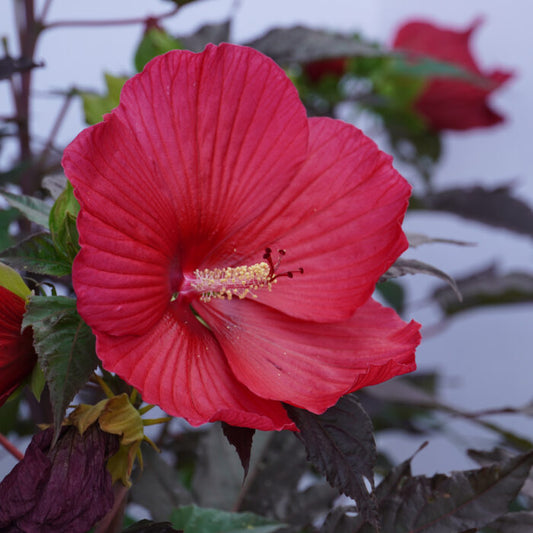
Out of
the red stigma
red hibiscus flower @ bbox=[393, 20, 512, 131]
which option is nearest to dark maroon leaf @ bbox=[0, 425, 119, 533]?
the red stigma

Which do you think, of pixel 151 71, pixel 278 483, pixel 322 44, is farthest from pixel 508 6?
pixel 151 71

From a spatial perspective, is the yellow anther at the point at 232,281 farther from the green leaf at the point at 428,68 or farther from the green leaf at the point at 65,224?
the green leaf at the point at 428,68

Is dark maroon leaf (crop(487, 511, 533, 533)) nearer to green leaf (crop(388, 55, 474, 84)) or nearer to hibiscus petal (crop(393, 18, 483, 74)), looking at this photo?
green leaf (crop(388, 55, 474, 84))

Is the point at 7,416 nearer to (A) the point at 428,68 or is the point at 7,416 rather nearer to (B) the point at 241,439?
(B) the point at 241,439

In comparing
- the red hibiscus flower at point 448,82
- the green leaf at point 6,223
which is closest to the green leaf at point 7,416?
the green leaf at point 6,223

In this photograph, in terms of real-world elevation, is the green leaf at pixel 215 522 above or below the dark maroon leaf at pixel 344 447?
below

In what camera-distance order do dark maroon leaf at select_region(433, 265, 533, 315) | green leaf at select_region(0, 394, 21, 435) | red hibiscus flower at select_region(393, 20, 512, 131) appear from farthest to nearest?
red hibiscus flower at select_region(393, 20, 512, 131) < dark maroon leaf at select_region(433, 265, 533, 315) < green leaf at select_region(0, 394, 21, 435)
